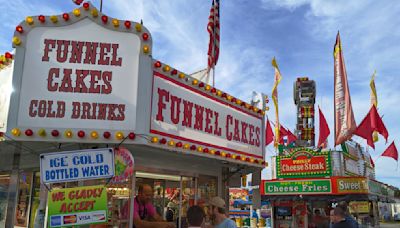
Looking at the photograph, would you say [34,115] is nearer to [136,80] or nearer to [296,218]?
[136,80]

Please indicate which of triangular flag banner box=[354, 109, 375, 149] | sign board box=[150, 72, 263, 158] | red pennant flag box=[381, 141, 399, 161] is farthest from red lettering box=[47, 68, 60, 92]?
red pennant flag box=[381, 141, 399, 161]

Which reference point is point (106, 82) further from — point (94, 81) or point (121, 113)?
point (121, 113)

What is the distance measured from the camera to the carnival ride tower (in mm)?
28938

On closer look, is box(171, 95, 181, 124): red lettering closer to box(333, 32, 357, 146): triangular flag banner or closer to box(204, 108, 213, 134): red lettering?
box(204, 108, 213, 134): red lettering

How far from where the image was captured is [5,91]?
5.31 meters

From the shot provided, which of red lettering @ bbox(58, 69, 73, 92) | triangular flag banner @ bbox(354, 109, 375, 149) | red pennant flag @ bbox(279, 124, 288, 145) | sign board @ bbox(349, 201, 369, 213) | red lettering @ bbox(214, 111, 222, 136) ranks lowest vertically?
sign board @ bbox(349, 201, 369, 213)

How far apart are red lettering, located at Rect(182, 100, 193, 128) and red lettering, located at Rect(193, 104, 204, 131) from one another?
0.14 metres

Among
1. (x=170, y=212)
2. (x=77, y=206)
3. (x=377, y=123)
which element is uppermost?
(x=377, y=123)

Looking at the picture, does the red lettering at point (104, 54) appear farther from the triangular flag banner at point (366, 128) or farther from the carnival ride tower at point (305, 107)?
the carnival ride tower at point (305, 107)

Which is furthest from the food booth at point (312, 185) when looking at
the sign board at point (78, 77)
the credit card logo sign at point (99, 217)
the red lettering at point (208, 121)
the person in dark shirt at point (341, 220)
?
the credit card logo sign at point (99, 217)

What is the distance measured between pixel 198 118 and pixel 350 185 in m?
12.7

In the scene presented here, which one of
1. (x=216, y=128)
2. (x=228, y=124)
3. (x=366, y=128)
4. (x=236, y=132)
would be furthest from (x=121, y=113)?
(x=366, y=128)

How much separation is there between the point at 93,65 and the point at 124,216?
2.59 m

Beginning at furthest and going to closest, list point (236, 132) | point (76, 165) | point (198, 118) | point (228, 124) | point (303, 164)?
point (303, 164)
point (236, 132)
point (228, 124)
point (198, 118)
point (76, 165)
